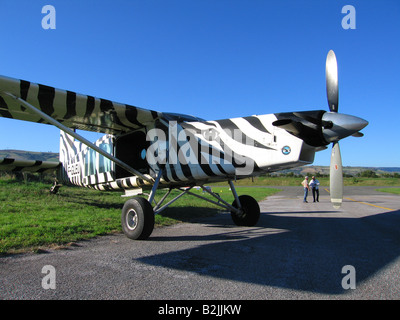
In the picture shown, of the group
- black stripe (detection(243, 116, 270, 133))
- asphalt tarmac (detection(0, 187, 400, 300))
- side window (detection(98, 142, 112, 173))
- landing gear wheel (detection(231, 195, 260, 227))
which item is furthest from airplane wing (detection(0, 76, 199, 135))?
asphalt tarmac (detection(0, 187, 400, 300))

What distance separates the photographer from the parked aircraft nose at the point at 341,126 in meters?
4.18

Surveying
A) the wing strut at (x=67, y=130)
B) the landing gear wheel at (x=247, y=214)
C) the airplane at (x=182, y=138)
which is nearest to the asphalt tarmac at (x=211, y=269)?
the airplane at (x=182, y=138)

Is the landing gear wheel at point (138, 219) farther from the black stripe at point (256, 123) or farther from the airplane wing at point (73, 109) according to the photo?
the black stripe at point (256, 123)

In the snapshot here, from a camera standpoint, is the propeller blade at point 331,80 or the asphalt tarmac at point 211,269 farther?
the propeller blade at point 331,80

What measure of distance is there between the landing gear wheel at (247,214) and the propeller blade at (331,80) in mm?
3192

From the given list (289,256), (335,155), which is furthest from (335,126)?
(289,256)

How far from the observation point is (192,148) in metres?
5.62

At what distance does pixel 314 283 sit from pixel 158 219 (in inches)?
206

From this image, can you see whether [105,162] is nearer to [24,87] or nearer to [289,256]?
[24,87]

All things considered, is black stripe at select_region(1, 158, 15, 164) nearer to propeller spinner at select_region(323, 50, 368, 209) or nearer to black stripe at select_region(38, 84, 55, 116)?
black stripe at select_region(38, 84, 55, 116)

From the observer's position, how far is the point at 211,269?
3285 millimetres

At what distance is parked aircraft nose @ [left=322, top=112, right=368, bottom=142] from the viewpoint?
4175 millimetres
